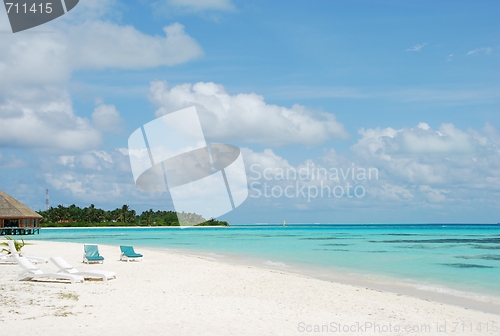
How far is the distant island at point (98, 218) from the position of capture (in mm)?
106812

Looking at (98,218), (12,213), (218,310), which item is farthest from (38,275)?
(98,218)

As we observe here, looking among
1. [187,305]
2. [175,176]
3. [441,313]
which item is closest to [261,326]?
[187,305]

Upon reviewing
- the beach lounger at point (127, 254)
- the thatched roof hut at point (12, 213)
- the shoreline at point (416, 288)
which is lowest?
the shoreline at point (416, 288)

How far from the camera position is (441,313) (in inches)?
352

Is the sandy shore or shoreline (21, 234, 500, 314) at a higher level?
the sandy shore

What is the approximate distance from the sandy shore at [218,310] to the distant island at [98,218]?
295 ft

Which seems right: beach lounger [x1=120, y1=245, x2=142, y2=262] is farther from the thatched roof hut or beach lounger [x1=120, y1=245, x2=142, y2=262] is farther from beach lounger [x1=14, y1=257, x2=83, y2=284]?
the thatched roof hut

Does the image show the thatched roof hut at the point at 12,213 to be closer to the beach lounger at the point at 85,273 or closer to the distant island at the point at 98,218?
the beach lounger at the point at 85,273

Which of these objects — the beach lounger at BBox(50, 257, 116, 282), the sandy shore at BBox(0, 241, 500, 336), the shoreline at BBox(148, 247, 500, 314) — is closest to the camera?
the sandy shore at BBox(0, 241, 500, 336)

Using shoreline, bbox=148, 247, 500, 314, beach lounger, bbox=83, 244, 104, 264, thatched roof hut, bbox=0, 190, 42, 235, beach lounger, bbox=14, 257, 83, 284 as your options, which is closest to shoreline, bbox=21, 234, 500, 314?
shoreline, bbox=148, 247, 500, 314

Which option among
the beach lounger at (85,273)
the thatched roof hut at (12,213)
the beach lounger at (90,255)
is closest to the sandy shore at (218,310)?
the beach lounger at (85,273)

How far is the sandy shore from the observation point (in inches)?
270

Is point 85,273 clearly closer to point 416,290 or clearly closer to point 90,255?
point 90,255

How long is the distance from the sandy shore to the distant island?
295 ft
